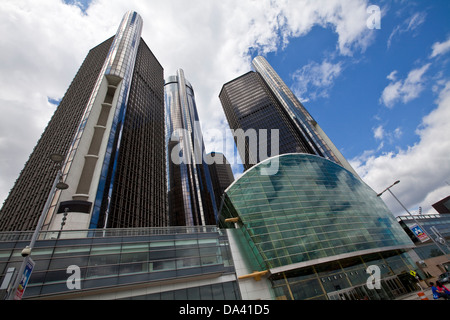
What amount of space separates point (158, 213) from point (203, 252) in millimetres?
51542

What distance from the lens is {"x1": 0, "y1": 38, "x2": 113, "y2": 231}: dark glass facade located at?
5062 cm

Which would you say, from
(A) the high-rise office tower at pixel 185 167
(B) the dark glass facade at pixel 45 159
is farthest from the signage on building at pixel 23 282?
(A) the high-rise office tower at pixel 185 167

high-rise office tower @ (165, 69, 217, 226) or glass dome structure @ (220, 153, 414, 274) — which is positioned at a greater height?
high-rise office tower @ (165, 69, 217, 226)

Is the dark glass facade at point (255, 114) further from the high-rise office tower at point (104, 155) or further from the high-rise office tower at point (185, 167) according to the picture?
the high-rise office tower at point (104, 155)

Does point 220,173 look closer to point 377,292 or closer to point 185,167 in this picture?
point 185,167

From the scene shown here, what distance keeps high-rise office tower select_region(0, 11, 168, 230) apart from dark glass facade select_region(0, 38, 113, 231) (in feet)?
0.67

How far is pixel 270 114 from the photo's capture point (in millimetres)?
114812

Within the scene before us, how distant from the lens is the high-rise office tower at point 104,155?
3841cm

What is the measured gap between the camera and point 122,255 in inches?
779

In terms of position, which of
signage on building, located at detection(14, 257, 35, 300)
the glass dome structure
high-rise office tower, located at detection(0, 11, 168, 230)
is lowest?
signage on building, located at detection(14, 257, 35, 300)

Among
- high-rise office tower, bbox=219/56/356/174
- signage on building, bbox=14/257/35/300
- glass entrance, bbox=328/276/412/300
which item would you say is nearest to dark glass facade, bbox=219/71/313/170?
high-rise office tower, bbox=219/56/356/174

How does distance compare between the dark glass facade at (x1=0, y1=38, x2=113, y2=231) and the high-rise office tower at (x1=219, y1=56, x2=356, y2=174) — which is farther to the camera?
the high-rise office tower at (x1=219, y1=56, x2=356, y2=174)

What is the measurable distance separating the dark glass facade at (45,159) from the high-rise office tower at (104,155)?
204mm

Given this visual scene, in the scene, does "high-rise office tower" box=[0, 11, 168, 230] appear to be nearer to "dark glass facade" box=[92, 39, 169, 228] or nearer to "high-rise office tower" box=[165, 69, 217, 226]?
"dark glass facade" box=[92, 39, 169, 228]
